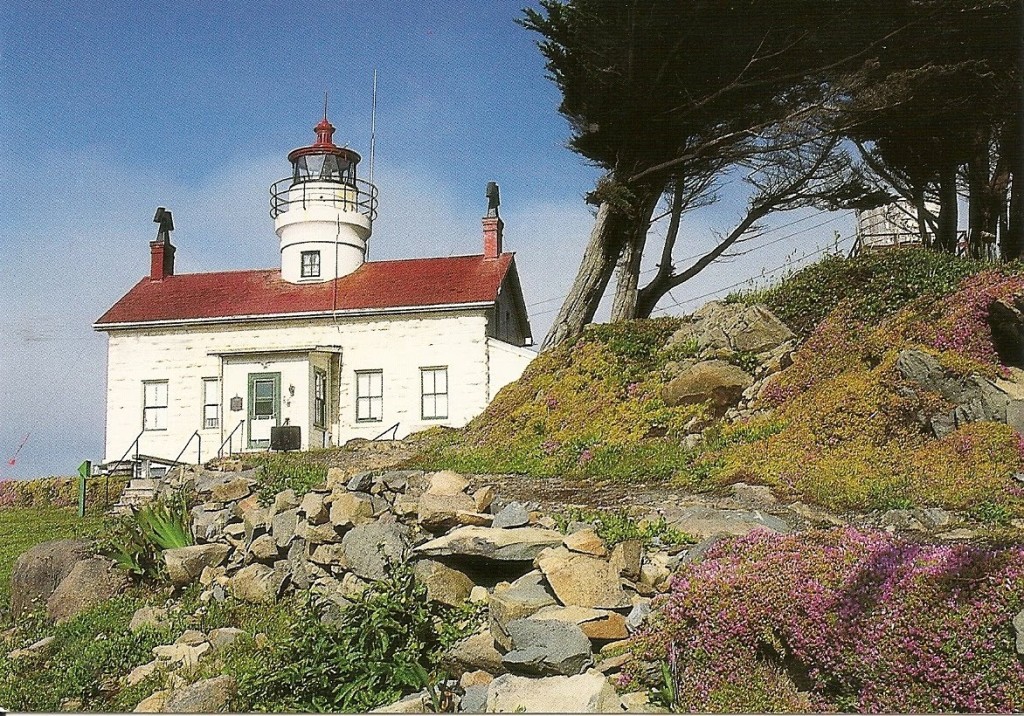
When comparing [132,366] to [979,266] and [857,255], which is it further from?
[979,266]

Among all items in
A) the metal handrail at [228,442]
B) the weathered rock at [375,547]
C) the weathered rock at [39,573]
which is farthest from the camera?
the metal handrail at [228,442]

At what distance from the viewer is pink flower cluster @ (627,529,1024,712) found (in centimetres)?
372

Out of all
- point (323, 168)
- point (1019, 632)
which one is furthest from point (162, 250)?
point (1019, 632)

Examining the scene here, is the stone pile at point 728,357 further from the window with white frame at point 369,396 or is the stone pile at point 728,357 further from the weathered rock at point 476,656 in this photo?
the window with white frame at point 369,396

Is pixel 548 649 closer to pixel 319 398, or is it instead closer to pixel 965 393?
pixel 965 393

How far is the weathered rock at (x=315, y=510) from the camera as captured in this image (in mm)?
6121

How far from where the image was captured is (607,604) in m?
4.67

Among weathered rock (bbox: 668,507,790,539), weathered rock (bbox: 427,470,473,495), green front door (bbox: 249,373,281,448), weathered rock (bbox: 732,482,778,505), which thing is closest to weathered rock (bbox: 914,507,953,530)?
weathered rock (bbox: 668,507,790,539)

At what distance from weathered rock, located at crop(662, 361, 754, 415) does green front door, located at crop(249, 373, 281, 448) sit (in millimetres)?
4628

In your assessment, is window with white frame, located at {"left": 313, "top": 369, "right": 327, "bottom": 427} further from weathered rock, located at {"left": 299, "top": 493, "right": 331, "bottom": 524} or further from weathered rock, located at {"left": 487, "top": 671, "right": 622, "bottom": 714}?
weathered rock, located at {"left": 487, "top": 671, "right": 622, "bottom": 714}

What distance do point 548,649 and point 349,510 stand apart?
2019mm

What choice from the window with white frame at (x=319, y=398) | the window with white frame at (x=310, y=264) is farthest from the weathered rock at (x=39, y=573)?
the window with white frame at (x=310, y=264)

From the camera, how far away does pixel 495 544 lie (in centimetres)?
525

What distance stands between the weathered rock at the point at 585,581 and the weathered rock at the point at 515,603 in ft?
0.23
